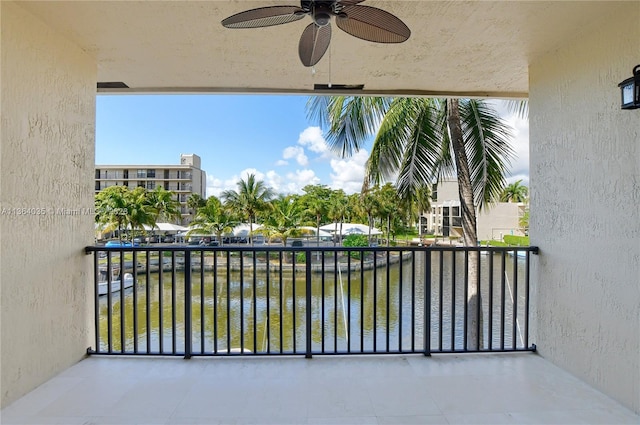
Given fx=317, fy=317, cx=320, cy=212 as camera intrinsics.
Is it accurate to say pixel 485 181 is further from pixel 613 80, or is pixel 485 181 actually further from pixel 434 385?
pixel 434 385

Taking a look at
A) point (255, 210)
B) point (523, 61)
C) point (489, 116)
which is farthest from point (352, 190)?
point (523, 61)

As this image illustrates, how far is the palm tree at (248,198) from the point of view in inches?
809

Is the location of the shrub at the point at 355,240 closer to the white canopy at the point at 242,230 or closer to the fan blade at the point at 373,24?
the white canopy at the point at 242,230

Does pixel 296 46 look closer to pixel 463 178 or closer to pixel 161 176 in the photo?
pixel 463 178

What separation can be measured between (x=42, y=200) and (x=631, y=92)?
3419 mm

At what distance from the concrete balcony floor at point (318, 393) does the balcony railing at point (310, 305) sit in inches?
6.7

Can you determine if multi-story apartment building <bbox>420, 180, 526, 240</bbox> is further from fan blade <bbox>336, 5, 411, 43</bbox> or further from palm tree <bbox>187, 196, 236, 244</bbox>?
fan blade <bbox>336, 5, 411, 43</bbox>

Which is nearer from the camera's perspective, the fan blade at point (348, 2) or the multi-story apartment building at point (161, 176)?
the fan blade at point (348, 2)

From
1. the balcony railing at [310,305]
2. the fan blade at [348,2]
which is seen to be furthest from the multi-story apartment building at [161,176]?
the fan blade at [348,2]

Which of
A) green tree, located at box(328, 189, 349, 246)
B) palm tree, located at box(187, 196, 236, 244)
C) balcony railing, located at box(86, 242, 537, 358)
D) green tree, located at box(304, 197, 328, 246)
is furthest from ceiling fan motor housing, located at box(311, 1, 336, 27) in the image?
green tree, located at box(328, 189, 349, 246)

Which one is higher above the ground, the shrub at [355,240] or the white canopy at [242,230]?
the white canopy at [242,230]

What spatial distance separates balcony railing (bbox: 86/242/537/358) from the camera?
242 cm

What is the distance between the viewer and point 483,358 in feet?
7.75

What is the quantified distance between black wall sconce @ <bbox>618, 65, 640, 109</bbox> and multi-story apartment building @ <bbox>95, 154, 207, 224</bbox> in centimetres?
3699
